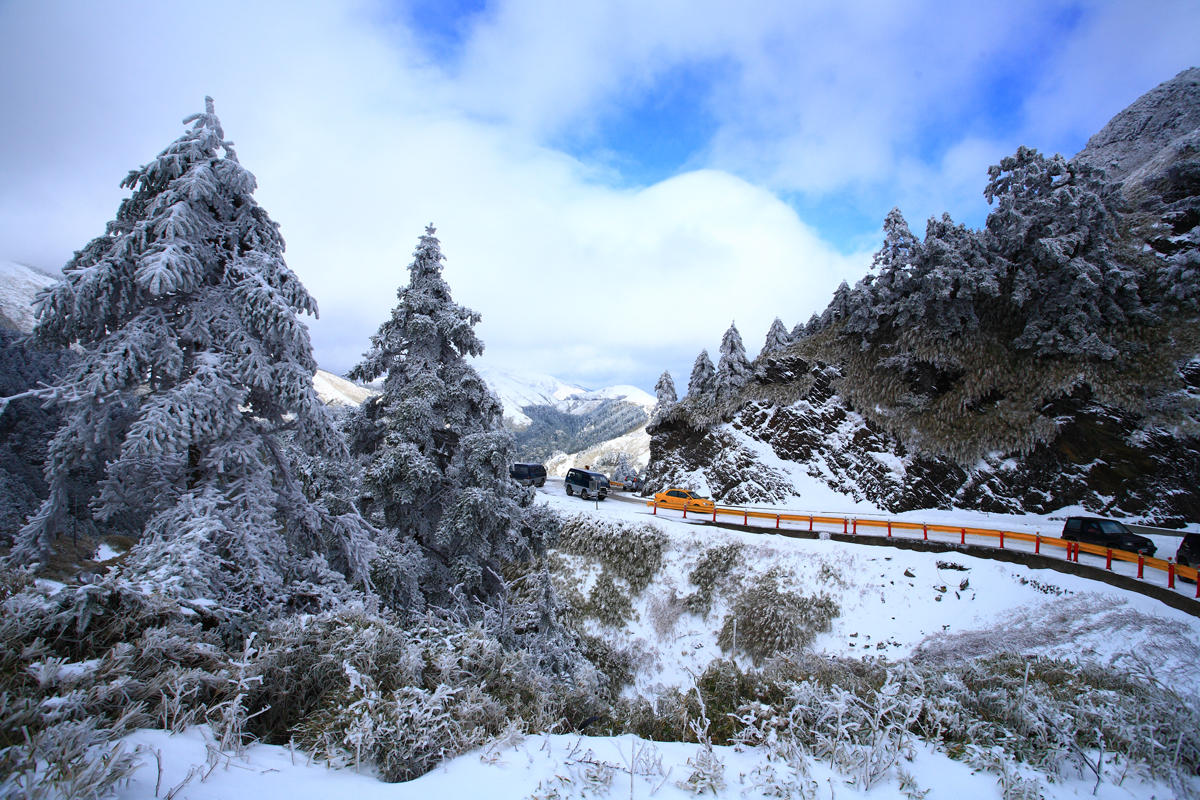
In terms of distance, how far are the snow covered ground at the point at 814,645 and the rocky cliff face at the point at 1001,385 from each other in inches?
169

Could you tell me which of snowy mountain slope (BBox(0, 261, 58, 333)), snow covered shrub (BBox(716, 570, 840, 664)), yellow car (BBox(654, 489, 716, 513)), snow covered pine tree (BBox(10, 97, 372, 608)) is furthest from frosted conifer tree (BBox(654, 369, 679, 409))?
snowy mountain slope (BBox(0, 261, 58, 333))

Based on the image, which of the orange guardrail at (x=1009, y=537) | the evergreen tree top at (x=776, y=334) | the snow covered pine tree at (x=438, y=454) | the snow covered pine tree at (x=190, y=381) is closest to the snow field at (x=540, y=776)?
the snow covered pine tree at (x=190, y=381)

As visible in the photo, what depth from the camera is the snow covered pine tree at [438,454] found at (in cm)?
1042

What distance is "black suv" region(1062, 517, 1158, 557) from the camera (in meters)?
14.4

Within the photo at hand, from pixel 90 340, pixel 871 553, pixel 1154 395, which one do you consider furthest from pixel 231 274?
pixel 1154 395

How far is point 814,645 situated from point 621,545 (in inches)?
314

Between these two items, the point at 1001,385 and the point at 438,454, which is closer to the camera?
the point at 438,454

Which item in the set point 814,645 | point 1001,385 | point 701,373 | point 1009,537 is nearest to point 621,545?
point 814,645

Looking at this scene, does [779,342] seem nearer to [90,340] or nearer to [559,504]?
[559,504]

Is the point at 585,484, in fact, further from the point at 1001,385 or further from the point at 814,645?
the point at 1001,385

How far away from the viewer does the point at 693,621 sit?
16.7 metres

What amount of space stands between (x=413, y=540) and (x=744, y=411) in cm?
2272

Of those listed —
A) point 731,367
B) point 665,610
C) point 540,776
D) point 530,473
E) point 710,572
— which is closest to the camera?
point 540,776

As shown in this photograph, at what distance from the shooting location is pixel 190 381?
569 cm
